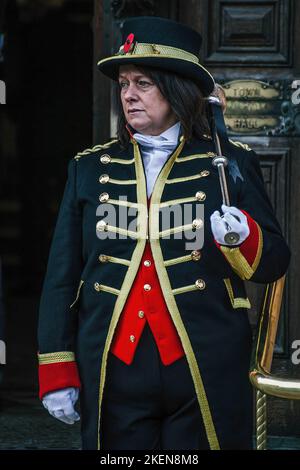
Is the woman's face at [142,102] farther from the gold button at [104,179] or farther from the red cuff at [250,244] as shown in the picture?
the red cuff at [250,244]

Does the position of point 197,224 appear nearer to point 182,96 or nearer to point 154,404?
point 182,96

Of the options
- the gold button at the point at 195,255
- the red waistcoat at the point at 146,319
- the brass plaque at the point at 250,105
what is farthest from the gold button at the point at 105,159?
the brass plaque at the point at 250,105

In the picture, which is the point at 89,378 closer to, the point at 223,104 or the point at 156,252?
the point at 156,252

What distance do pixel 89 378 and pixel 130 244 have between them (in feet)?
1.60

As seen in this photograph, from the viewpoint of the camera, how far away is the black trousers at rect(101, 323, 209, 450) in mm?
3811

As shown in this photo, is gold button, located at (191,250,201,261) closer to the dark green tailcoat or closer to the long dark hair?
the dark green tailcoat

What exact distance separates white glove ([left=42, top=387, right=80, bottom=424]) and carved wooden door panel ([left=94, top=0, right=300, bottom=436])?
237 cm

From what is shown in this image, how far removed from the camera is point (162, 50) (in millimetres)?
3900

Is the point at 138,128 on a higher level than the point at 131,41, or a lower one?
lower

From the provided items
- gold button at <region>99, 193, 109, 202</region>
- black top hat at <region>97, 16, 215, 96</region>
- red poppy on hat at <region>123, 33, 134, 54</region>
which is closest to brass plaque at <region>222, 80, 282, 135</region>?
black top hat at <region>97, 16, 215, 96</region>

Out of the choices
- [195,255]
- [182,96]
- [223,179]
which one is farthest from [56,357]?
[182,96]
